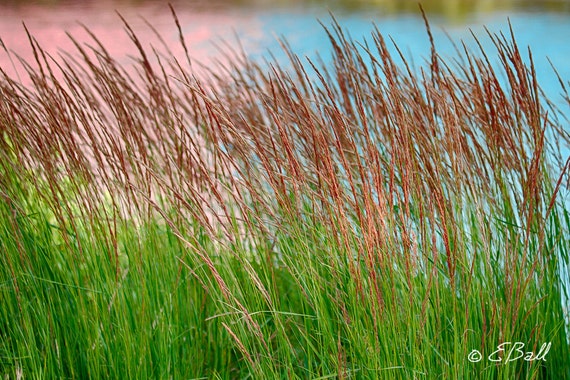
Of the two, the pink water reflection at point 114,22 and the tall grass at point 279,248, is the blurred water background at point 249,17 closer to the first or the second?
the pink water reflection at point 114,22

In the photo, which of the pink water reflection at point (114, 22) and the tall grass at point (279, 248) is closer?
the tall grass at point (279, 248)

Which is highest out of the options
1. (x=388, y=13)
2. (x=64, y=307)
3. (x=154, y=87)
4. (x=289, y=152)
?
(x=388, y=13)

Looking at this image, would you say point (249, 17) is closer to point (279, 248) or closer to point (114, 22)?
point (114, 22)

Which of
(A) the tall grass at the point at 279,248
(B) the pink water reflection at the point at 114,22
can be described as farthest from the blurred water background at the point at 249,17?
(A) the tall grass at the point at 279,248

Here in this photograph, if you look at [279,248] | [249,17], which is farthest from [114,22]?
[279,248]

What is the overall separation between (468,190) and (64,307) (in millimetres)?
1225

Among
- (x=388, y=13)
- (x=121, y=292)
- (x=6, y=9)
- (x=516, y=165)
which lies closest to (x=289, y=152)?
(x=121, y=292)

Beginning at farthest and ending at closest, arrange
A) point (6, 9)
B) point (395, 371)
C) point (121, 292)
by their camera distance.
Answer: point (6, 9) < point (121, 292) < point (395, 371)

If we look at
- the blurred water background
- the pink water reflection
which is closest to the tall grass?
the blurred water background

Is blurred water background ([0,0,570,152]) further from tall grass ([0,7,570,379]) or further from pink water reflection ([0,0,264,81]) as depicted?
tall grass ([0,7,570,379])

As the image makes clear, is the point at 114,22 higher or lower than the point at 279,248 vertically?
higher

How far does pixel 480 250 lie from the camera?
1927 millimetres

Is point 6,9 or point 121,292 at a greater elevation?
point 6,9

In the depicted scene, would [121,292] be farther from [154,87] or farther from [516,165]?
[516,165]
